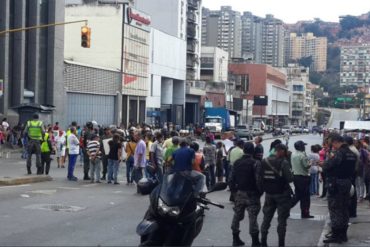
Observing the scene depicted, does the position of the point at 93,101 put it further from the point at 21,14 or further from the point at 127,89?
the point at 21,14

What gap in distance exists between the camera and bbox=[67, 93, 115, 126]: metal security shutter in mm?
60059

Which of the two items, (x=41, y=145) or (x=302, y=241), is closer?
(x=302, y=241)

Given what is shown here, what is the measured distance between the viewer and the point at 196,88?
10462 centimetres

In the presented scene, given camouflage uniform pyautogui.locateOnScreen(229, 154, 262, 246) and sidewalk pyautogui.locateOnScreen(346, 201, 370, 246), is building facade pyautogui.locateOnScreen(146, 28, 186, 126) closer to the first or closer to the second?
sidewalk pyautogui.locateOnScreen(346, 201, 370, 246)

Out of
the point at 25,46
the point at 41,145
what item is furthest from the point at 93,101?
the point at 41,145

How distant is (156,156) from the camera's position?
21938 mm

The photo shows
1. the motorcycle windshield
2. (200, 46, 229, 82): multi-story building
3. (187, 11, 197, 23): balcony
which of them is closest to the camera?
the motorcycle windshield

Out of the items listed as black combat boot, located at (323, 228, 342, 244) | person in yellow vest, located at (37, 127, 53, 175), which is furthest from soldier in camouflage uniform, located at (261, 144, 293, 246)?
person in yellow vest, located at (37, 127, 53, 175)

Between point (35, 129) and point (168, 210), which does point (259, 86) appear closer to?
point (35, 129)

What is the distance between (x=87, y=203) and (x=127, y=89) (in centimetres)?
5533

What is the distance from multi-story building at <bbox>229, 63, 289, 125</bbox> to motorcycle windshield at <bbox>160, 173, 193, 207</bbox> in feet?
402

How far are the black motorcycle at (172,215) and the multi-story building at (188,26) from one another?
90.2 metres

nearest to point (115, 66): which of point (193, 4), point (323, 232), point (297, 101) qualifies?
point (193, 4)

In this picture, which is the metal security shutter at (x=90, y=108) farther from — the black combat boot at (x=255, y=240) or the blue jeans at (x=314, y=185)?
the black combat boot at (x=255, y=240)
